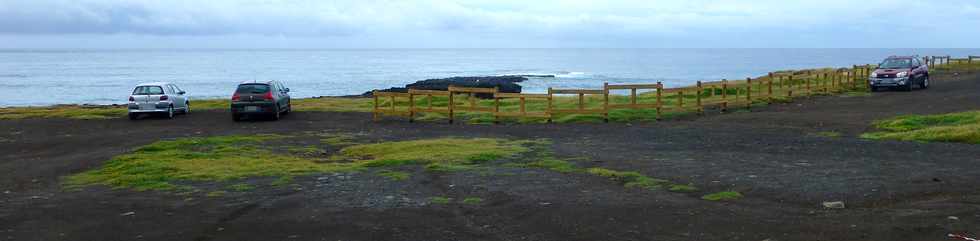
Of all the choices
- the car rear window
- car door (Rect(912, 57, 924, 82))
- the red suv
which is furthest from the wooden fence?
the car rear window

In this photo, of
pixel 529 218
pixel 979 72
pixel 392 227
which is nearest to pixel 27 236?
pixel 392 227

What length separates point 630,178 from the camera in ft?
48.7

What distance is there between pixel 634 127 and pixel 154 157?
1359cm

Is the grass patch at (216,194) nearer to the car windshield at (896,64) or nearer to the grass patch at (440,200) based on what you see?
the grass patch at (440,200)

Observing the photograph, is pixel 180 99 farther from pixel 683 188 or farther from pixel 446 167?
pixel 683 188

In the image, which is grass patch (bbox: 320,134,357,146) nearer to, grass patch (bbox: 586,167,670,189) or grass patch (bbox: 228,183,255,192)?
grass patch (bbox: 228,183,255,192)

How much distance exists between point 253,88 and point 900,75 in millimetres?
29090

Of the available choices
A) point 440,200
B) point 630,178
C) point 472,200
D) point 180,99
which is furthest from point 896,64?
point 440,200

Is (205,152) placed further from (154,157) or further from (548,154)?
(548,154)

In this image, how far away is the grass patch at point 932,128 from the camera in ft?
66.1

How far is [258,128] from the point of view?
29188 millimetres

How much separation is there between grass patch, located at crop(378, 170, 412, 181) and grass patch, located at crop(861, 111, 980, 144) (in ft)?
39.3

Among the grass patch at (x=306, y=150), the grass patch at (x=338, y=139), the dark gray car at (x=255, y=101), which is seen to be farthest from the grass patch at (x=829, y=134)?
the dark gray car at (x=255, y=101)

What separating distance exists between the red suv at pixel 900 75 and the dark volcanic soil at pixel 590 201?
2191 cm
